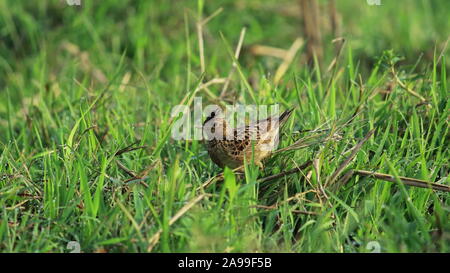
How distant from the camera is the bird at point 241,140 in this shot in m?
3.62

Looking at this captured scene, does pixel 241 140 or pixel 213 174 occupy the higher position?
pixel 241 140

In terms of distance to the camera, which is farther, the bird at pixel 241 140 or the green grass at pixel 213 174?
the bird at pixel 241 140

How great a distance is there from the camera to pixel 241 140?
146 inches

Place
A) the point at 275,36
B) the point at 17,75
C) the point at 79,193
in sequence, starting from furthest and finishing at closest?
the point at 275,36
the point at 17,75
the point at 79,193

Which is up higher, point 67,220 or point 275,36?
point 275,36

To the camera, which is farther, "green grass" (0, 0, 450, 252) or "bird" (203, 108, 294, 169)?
"bird" (203, 108, 294, 169)

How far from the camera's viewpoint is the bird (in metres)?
3.62

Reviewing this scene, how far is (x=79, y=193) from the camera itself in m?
3.35
